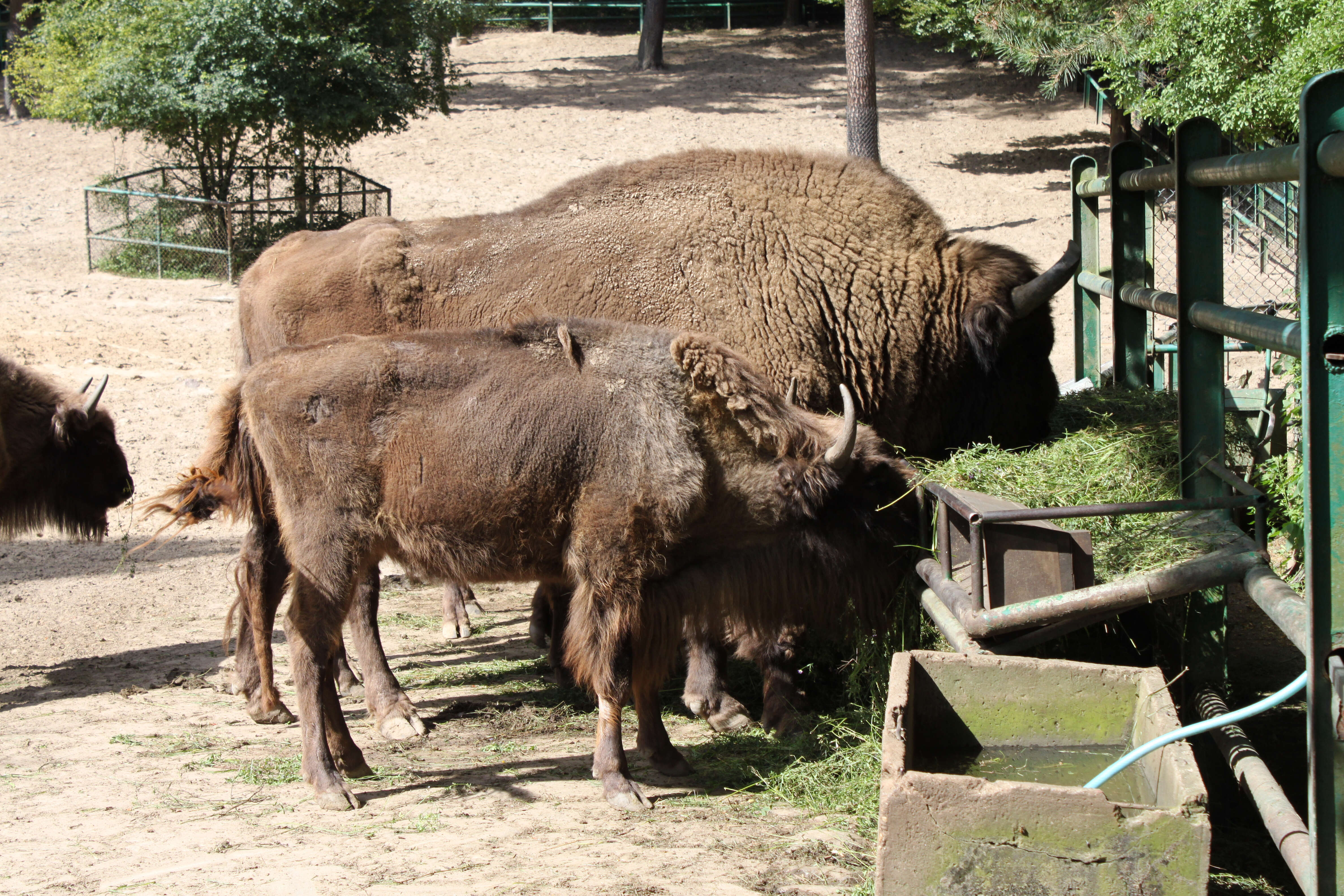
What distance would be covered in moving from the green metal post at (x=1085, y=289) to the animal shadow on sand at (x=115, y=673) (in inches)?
227

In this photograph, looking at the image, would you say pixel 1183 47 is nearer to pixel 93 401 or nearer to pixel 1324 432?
pixel 93 401

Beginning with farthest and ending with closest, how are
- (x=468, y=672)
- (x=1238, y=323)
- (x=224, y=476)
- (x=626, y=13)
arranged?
(x=626, y=13), (x=468, y=672), (x=224, y=476), (x=1238, y=323)

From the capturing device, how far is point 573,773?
4988 mm

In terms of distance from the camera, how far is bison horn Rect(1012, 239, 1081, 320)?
601 cm

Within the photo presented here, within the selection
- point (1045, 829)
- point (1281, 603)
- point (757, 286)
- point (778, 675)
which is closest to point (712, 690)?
point (778, 675)

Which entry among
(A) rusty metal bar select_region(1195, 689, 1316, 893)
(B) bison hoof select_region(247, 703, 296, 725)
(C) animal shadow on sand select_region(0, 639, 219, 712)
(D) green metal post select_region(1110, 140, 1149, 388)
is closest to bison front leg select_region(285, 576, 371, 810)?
(B) bison hoof select_region(247, 703, 296, 725)

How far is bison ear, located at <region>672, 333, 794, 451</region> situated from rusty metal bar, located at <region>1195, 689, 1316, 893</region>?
189 centimetres

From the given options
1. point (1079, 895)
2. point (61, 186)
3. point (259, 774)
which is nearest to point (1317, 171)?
point (1079, 895)

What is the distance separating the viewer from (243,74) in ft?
60.2

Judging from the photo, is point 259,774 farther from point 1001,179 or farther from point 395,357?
point 1001,179

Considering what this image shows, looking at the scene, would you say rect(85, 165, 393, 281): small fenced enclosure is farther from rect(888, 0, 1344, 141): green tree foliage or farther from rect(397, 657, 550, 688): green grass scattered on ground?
rect(397, 657, 550, 688): green grass scattered on ground

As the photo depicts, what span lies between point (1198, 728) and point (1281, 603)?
1.42 ft

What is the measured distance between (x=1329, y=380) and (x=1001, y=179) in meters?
22.6

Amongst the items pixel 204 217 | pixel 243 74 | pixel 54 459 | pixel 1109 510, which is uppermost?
pixel 243 74
